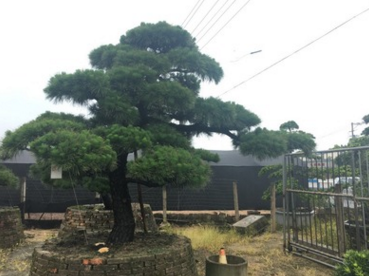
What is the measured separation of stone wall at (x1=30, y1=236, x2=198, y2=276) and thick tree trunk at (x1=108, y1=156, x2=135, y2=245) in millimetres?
645

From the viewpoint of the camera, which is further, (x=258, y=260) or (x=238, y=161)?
(x=238, y=161)

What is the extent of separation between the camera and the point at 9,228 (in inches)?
268

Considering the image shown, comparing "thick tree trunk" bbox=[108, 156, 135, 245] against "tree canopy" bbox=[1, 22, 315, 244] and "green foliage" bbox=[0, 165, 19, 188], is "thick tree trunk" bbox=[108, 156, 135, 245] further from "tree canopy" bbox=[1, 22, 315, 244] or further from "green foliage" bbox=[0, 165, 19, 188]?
"green foliage" bbox=[0, 165, 19, 188]

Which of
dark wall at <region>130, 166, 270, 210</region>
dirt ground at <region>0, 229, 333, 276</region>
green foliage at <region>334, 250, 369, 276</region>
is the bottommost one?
dirt ground at <region>0, 229, 333, 276</region>

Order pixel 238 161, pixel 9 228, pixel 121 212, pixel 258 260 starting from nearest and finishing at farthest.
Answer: pixel 121 212 < pixel 258 260 < pixel 9 228 < pixel 238 161

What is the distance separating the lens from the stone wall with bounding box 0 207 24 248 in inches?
264

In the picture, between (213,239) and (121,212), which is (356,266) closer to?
(121,212)

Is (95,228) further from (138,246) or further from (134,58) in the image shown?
(134,58)

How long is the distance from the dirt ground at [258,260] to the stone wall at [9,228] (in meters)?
0.19

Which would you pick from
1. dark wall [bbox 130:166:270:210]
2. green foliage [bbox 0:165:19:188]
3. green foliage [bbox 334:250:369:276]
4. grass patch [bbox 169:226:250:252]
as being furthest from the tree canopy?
dark wall [bbox 130:166:270:210]

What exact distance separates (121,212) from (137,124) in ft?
3.86

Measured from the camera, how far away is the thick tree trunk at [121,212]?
4.36 m

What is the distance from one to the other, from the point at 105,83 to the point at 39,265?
2.24m

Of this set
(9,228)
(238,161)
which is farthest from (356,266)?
(238,161)
